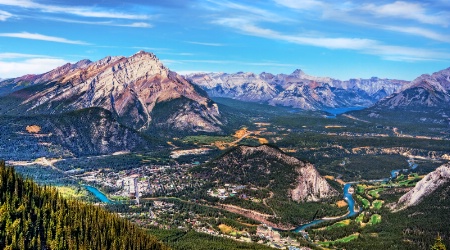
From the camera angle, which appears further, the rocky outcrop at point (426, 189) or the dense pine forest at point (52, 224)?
the rocky outcrop at point (426, 189)

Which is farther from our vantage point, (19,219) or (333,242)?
(333,242)

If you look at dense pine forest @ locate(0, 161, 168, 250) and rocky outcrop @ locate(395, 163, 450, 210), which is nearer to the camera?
dense pine forest @ locate(0, 161, 168, 250)

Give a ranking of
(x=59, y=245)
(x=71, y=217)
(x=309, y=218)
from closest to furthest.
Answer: (x=59, y=245)
(x=71, y=217)
(x=309, y=218)

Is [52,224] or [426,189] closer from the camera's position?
[52,224]

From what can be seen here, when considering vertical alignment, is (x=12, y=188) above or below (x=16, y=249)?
above

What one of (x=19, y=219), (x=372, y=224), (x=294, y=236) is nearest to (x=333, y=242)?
(x=294, y=236)

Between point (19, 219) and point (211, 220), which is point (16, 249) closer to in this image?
point (19, 219)

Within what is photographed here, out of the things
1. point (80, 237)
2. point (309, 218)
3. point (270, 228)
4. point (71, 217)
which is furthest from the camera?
point (309, 218)
